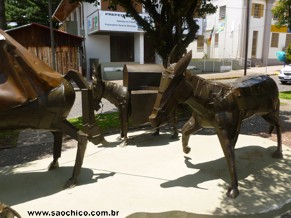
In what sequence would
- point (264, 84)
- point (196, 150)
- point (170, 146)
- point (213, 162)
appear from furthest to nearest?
point (170, 146) → point (196, 150) → point (213, 162) → point (264, 84)

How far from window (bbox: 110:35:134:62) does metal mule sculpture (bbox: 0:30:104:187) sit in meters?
19.7

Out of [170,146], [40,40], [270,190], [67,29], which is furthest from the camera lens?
[67,29]

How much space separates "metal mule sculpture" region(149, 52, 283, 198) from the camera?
11.5 feet

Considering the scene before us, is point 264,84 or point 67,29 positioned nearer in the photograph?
point 264,84

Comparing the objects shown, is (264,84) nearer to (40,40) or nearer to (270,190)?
(270,190)

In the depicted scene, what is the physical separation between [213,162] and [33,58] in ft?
10.4

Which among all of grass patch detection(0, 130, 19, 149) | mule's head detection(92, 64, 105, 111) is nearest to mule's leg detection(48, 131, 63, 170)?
mule's head detection(92, 64, 105, 111)

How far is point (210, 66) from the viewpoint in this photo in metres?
24.3

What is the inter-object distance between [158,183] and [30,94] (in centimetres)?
204

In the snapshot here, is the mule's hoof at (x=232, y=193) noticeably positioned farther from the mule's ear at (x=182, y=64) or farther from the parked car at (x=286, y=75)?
the parked car at (x=286, y=75)

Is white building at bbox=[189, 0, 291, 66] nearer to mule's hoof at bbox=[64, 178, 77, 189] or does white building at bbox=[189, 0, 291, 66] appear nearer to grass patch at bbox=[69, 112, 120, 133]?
grass patch at bbox=[69, 112, 120, 133]

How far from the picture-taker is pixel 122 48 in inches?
924

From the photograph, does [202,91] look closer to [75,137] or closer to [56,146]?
[75,137]

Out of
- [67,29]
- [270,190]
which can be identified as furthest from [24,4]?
[270,190]
